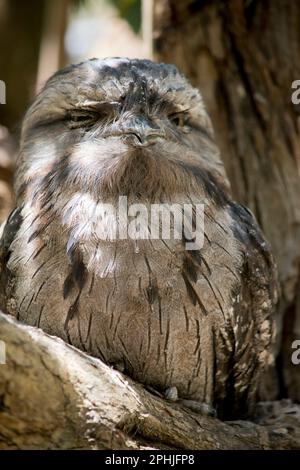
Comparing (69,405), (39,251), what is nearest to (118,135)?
(39,251)

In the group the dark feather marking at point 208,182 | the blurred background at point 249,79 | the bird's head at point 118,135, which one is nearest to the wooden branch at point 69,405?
the bird's head at point 118,135

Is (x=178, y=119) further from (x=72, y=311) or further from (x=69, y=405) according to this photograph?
(x=69, y=405)

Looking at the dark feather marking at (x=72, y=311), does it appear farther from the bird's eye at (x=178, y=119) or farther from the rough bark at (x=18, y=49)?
the rough bark at (x=18, y=49)

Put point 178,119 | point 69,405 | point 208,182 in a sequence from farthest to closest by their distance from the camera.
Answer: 1. point 178,119
2. point 208,182
3. point 69,405

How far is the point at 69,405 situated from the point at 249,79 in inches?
110

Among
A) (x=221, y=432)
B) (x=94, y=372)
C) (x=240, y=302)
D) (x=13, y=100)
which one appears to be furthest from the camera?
(x=13, y=100)

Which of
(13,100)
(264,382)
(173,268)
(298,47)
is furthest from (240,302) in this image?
(13,100)

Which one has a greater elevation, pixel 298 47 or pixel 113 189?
pixel 298 47

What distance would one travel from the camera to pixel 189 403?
344 centimetres

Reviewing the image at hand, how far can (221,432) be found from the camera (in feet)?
10.7
